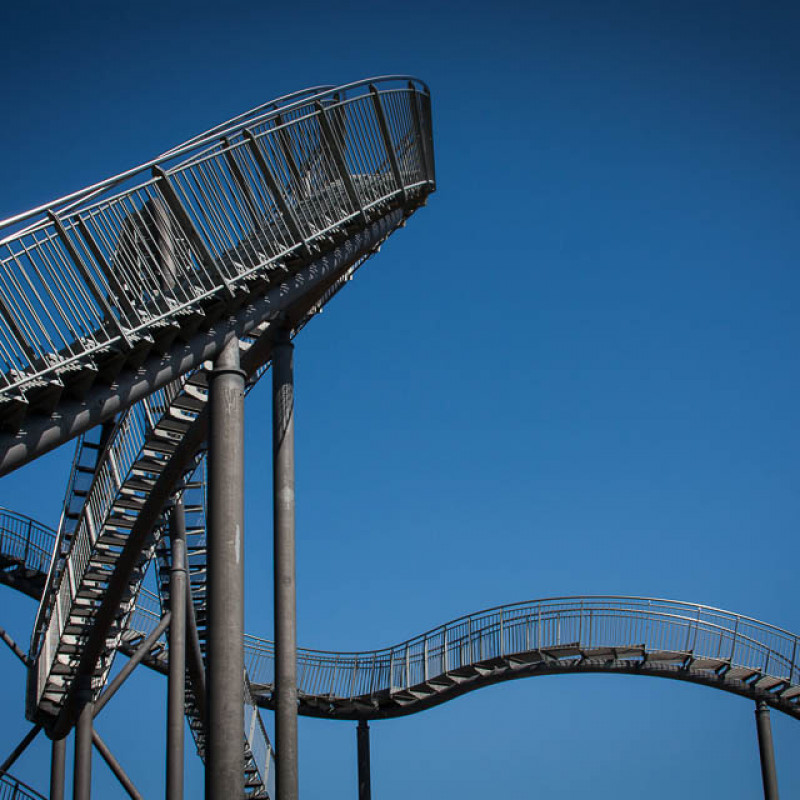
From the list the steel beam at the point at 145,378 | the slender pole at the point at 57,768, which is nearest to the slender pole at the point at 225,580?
the steel beam at the point at 145,378

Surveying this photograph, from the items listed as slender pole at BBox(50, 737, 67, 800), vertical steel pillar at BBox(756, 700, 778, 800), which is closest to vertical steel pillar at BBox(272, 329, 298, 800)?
slender pole at BBox(50, 737, 67, 800)

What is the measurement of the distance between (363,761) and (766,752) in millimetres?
8402

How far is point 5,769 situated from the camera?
2127 centimetres

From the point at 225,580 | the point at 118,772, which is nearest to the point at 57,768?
the point at 118,772

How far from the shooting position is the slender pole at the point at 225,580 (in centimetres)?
1159

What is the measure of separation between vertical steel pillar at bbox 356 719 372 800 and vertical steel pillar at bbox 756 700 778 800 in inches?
322

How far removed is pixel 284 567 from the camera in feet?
54.7

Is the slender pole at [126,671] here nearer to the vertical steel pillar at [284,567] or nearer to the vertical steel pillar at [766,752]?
the vertical steel pillar at [284,567]

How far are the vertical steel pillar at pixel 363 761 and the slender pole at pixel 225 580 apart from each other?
46.2ft

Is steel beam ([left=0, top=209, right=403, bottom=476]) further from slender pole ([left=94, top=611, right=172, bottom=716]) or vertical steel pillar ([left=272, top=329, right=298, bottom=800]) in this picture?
slender pole ([left=94, top=611, right=172, bottom=716])

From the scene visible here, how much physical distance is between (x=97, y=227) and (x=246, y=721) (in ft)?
41.6

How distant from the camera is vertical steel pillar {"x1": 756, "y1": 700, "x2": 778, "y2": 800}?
23641 mm

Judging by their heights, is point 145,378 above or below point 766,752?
above

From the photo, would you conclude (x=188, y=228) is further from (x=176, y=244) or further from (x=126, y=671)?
(x=126, y=671)
